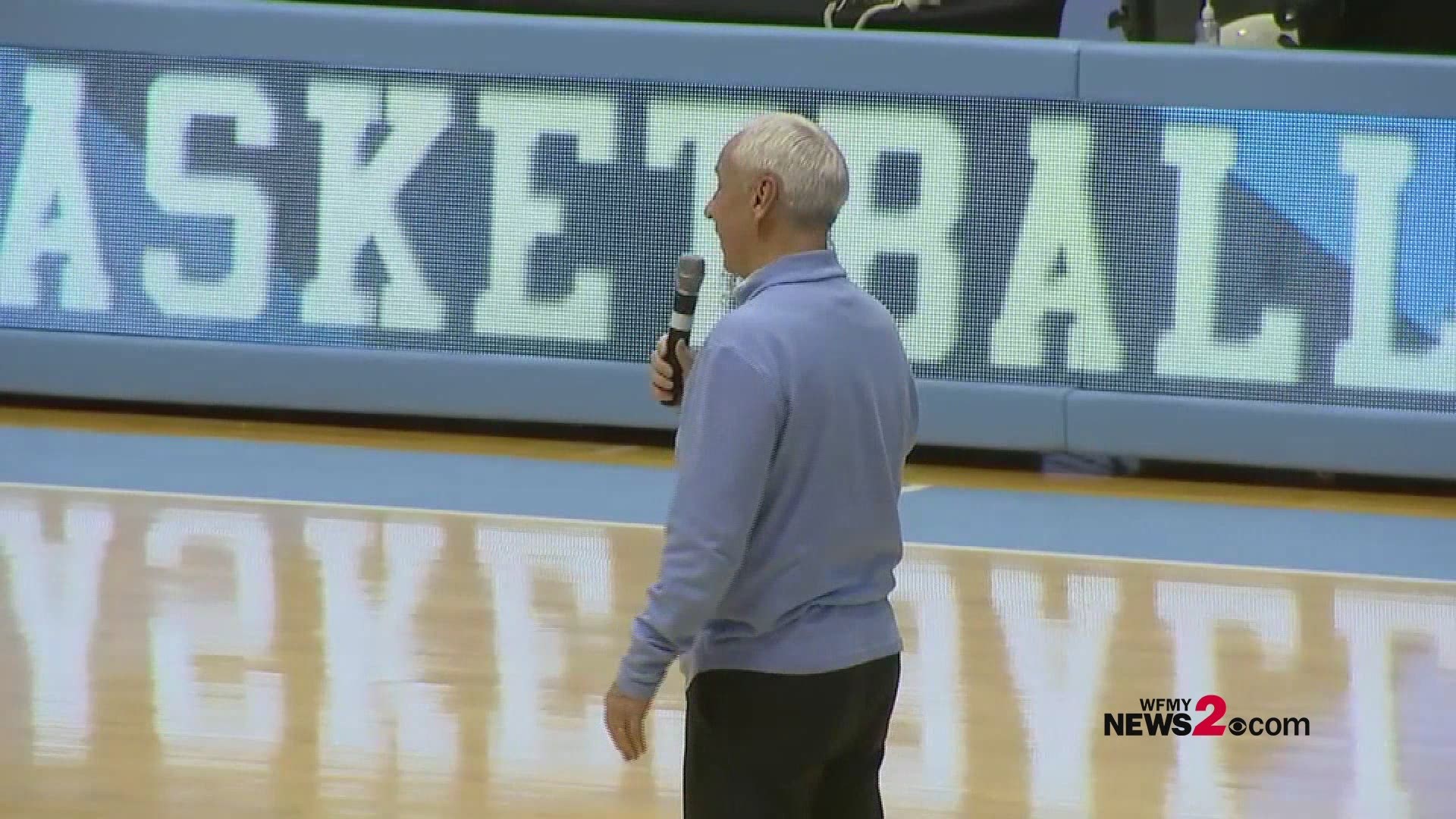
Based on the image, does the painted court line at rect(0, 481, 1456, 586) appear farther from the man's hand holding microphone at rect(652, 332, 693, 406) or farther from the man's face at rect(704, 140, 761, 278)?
the man's face at rect(704, 140, 761, 278)

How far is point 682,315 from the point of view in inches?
118

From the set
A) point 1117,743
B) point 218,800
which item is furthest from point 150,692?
point 1117,743

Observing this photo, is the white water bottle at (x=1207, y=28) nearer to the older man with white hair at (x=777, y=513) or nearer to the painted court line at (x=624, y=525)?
the painted court line at (x=624, y=525)

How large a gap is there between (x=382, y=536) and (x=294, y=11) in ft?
7.23

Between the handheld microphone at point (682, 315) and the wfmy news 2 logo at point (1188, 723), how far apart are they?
210cm

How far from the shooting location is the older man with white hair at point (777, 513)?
2652 millimetres

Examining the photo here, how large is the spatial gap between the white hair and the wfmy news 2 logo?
7.60ft

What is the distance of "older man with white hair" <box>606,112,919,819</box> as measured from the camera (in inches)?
104

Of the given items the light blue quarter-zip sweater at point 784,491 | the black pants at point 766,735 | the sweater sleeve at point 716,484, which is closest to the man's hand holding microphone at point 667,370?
the light blue quarter-zip sweater at point 784,491

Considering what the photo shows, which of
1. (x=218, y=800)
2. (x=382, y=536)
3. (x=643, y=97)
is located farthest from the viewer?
(x=643, y=97)

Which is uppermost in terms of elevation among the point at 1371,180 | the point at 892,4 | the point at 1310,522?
the point at 892,4

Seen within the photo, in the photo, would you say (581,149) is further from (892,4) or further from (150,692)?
(150,692)

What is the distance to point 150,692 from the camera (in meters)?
4.83

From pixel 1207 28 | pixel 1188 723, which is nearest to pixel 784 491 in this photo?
pixel 1188 723
